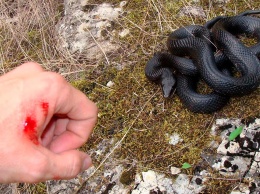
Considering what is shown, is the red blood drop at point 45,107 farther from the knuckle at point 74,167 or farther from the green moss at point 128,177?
the green moss at point 128,177

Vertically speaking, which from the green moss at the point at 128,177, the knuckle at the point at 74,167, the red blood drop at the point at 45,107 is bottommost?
the green moss at the point at 128,177

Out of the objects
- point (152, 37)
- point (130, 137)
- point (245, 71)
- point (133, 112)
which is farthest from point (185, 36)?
point (130, 137)

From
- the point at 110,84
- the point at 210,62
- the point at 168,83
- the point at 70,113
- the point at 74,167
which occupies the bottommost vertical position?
the point at 110,84

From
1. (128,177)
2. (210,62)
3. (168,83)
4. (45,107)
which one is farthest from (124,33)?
(45,107)

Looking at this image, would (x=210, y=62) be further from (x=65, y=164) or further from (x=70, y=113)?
(x=65, y=164)

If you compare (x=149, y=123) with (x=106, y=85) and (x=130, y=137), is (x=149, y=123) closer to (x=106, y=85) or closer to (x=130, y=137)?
(x=130, y=137)

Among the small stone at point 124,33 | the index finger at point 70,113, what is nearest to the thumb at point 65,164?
the index finger at point 70,113

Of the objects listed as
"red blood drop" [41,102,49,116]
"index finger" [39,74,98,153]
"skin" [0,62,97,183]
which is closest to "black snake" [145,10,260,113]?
"index finger" [39,74,98,153]
